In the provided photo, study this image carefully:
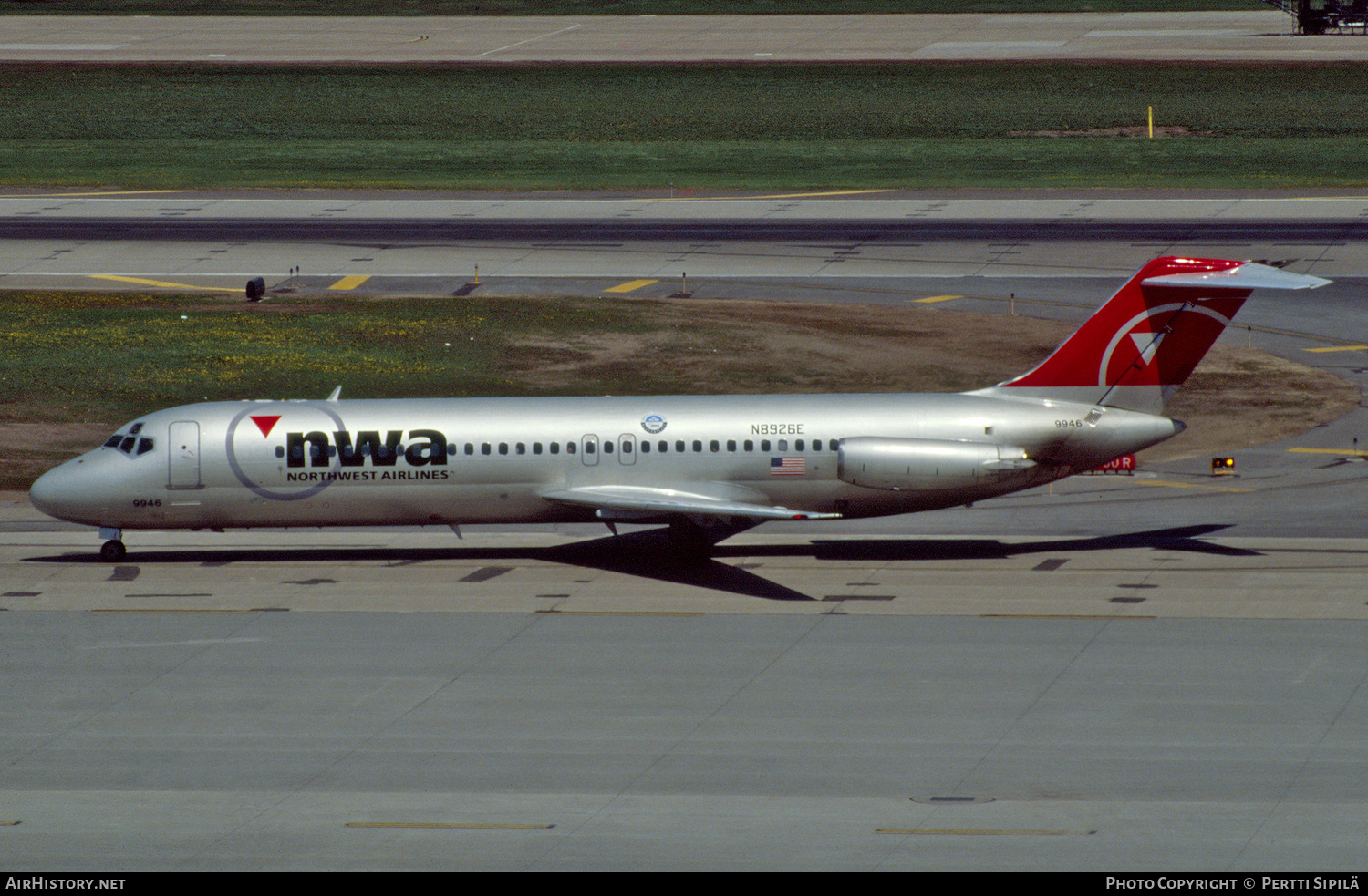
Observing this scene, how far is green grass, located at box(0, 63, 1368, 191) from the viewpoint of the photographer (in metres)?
89.8

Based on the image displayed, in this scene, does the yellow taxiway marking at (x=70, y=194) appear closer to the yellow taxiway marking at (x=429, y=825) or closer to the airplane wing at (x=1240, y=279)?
the airplane wing at (x=1240, y=279)

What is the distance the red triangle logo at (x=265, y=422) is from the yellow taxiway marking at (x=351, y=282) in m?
29.9

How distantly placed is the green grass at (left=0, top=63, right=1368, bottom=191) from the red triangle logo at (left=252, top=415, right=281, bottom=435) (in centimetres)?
5260

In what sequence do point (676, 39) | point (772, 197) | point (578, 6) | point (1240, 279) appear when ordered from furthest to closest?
point (578, 6) < point (676, 39) < point (772, 197) < point (1240, 279)

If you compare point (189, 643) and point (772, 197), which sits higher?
point (772, 197)

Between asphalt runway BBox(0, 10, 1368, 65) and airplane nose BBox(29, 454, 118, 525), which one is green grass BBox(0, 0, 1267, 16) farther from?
airplane nose BBox(29, 454, 118, 525)

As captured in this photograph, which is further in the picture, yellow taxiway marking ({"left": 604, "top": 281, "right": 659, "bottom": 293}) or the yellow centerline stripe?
the yellow centerline stripe

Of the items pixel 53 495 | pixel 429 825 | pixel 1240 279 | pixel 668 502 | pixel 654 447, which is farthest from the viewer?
pixel 53 495

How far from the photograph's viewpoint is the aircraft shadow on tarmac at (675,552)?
3719 centimetres

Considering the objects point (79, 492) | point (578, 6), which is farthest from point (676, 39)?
point (79, 492)

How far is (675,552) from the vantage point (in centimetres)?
3722

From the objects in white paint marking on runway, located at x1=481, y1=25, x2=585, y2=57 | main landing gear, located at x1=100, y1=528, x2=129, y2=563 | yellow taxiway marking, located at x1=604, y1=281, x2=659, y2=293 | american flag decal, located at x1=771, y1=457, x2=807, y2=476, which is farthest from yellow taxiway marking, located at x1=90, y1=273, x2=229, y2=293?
white paint marking on runway, located at x1=481, y1=25, x2=585, y2=57

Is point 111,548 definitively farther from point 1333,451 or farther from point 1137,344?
point 1333,451

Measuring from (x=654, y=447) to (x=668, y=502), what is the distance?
5.29 feet
